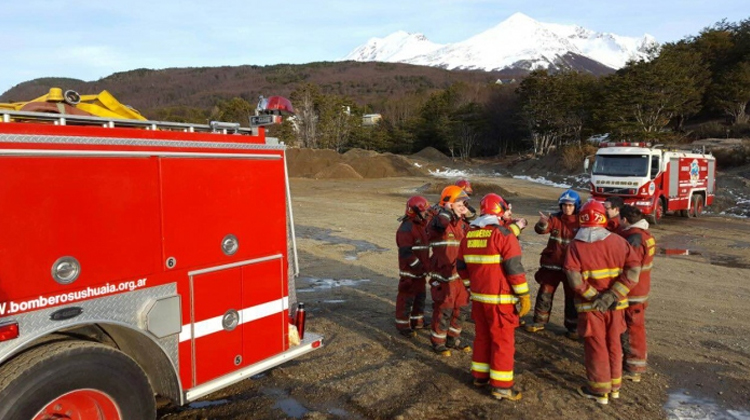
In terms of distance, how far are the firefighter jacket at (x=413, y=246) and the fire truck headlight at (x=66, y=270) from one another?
3733 millimetres

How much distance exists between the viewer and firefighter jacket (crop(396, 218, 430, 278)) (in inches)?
239

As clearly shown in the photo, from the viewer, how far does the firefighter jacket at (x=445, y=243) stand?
559cm

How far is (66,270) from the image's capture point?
2932 mm

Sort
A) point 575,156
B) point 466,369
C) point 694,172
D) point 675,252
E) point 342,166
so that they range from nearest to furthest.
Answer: point 466,369 < point 675,252 < point 694,172 < point 342,166 < point 575,156

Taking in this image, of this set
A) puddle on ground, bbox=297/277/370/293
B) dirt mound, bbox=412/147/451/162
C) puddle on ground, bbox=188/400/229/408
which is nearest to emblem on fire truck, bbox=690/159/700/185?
puddle on ground, bbox=297/277/370/293

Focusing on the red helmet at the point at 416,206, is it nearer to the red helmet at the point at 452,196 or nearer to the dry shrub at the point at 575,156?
the red helmet at the point at 452,196

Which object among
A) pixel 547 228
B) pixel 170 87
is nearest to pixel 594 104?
pixel 547 228

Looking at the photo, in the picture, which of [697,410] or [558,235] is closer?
[697,410]

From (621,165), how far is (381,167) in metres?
26.1

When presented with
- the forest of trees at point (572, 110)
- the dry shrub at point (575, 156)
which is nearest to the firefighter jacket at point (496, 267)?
the dry shrub at point (575, 156)

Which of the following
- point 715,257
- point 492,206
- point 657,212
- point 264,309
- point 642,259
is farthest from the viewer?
point 657,212

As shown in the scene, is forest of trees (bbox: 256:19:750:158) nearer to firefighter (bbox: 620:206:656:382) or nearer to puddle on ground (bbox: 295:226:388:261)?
puddle on ground (bbox: 295:226:388:261)

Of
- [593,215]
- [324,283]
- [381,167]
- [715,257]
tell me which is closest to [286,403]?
[593,215]

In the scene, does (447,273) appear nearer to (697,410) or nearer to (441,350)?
(441,350)
